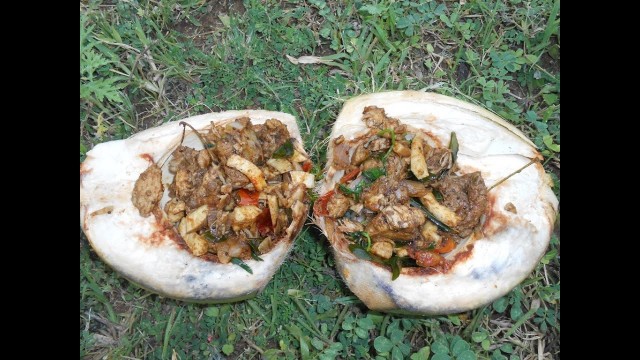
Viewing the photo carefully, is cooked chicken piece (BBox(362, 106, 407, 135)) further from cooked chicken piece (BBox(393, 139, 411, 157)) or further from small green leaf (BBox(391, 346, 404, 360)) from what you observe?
small green leaf (BBox(391, 346, 404, 360))

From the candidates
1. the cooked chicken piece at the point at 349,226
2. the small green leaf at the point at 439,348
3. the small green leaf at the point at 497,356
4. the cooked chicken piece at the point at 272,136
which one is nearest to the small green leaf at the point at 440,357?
the small green leaf at the point at 439,348

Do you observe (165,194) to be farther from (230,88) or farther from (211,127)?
(230,88)

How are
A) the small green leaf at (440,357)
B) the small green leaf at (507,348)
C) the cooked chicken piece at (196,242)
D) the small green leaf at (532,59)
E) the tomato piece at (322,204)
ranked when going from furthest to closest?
1. the small green leaf at (532,59)
2. the small green leaf at (507,348)
3. the small green leaf at (440,357)
4. the tomato piece at (322,204)
5. the cooked chicken piece at (196,242)

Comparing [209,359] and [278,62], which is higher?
[278,62]

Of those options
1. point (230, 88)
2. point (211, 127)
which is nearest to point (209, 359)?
point (211, 127)

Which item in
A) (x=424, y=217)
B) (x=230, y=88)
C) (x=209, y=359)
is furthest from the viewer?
(x=230, y=88)

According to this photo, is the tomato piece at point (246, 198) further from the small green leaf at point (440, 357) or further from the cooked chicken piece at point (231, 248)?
the small green leaf at point (440, 357)

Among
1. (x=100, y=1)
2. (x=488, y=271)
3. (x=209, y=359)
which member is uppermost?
(x=100, y=1)
